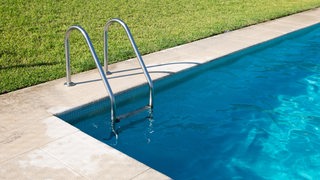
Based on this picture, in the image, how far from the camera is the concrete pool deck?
4.11 m

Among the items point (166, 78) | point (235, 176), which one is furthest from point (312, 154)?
point (166, 78)

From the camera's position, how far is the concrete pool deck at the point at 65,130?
13.5 ft

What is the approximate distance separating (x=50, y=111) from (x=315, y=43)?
797 centimetres

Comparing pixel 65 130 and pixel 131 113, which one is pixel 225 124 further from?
pixel 65 130

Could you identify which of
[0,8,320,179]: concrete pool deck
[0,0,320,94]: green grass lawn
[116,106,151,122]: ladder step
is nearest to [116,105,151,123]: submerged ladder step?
[116,106,151,122]: ladder step

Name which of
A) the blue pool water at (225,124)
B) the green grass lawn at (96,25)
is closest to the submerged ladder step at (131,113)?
the blue pool water at (225,124)

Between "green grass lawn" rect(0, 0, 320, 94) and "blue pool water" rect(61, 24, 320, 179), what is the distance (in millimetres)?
1409

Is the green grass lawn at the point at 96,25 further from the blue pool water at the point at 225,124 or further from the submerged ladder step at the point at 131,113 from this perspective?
the submerged ladder step at the point at 131,113

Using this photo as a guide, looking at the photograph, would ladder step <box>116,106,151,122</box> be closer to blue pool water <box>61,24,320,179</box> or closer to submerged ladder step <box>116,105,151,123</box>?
submerged ladder step <box>116,105,151,123</box>

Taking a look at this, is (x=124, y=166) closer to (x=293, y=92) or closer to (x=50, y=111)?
(x=50, y=111)

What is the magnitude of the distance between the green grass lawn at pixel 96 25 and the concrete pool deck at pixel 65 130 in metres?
0.53

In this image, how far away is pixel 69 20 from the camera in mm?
10516

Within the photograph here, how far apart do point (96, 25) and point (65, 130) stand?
5749mm

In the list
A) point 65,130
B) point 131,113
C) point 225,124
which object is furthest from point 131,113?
point 225,124
